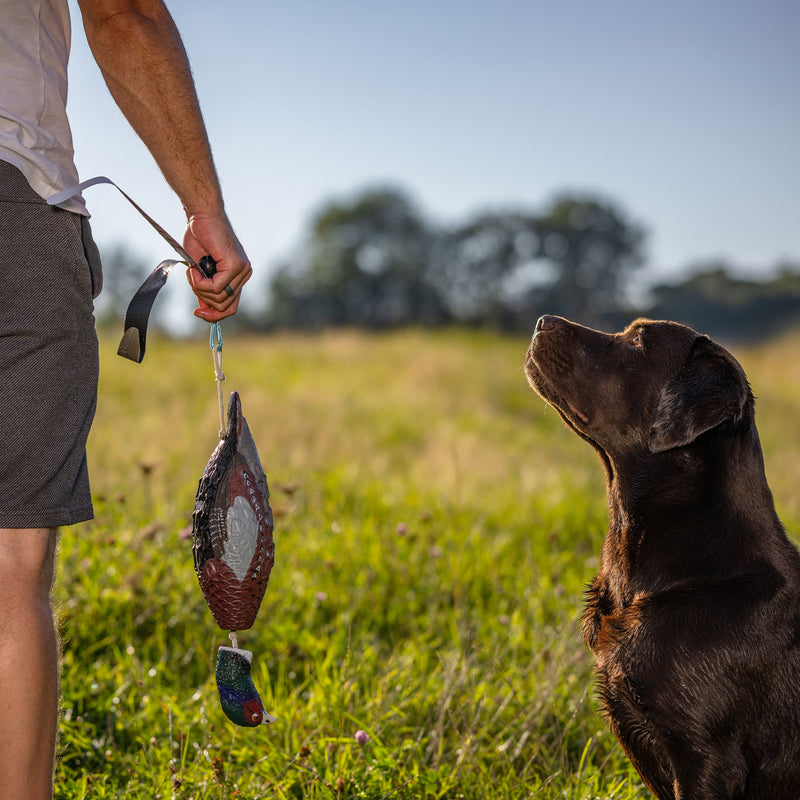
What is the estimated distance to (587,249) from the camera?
167ft

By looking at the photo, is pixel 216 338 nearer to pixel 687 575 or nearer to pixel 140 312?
pixel 140 312

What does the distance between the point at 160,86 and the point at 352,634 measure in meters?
2.38

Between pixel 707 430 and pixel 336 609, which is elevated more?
pixel 707 430

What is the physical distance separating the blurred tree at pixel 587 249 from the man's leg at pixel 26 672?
1792 inches

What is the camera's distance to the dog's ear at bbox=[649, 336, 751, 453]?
83.4 inches

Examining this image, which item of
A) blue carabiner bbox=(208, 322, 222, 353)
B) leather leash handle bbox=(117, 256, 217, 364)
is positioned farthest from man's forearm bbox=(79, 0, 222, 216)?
blue carabiner bbox=(208, 322, 222, 353)

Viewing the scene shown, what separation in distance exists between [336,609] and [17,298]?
2.40 meters

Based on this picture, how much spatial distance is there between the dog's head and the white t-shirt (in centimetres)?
151

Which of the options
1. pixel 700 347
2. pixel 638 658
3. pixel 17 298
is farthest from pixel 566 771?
pixel 17 298

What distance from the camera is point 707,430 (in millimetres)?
2113

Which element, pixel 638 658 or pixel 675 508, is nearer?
pixel 638 658

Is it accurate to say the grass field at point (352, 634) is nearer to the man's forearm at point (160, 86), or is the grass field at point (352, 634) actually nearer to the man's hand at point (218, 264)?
the man's hand at point (218, 264)

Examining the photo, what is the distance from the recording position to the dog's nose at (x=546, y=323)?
2559 millimetres

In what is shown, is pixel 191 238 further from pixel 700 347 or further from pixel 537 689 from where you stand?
pixel 537 689
